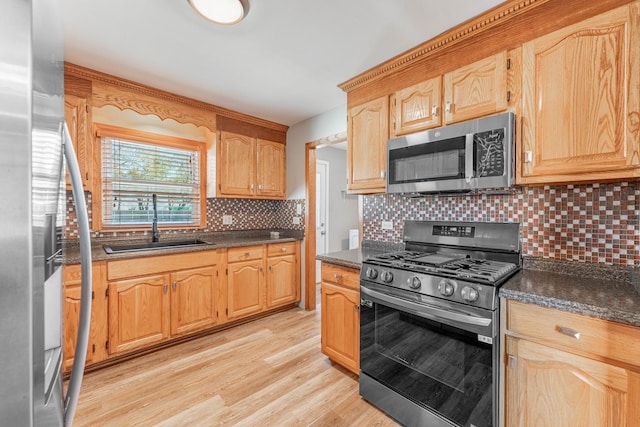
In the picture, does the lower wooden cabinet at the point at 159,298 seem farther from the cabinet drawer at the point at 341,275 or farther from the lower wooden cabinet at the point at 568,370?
the lower wooden cabinet at the point at 568,370

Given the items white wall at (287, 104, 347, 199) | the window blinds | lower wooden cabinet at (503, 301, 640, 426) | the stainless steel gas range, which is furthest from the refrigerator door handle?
white wall at (287, 104, 347, 199)

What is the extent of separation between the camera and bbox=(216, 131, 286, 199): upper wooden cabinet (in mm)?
3211

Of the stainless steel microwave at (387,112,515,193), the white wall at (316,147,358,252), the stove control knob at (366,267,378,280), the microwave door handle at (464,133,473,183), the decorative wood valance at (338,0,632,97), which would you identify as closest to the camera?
the decorative wood valance at (338,0,632,97)

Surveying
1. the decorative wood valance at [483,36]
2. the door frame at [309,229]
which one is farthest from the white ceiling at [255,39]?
the door frame at [309,229]

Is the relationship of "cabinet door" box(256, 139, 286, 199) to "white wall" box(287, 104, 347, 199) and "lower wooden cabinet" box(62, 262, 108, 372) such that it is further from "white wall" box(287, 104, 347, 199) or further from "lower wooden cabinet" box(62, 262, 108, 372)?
"lower wooden cabinet" box(62, 262, 108, 372)

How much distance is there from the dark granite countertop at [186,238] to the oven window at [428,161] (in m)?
1.78

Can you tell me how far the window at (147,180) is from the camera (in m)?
2.83

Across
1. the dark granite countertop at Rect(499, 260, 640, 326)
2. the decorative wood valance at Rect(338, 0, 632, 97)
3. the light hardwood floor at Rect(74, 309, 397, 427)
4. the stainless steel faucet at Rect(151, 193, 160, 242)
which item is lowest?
the light hardwood floor at Rect(74, 309, 397, 427)

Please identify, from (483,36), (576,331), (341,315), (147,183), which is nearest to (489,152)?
(483,36)

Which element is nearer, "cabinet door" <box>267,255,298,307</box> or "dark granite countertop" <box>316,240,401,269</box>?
"dark granite countertop" <box>316,240,401,269</box>

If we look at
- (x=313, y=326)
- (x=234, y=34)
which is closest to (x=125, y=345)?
(x=313, y=326)

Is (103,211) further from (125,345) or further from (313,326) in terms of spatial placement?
(313,326)

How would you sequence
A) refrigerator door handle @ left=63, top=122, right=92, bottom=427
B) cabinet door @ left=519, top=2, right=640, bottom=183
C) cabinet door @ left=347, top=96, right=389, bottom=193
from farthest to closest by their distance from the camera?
cabinet door @ left=347, top=96, right=389, bottom=193 < cabinet door @ left=519, top=2, right=640, bottom=183 < refrigerator door handle @ left=63, top=122, right=92, bottom=427

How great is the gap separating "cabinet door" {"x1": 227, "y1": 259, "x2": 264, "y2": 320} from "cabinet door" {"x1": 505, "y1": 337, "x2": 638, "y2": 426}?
7.94ft
